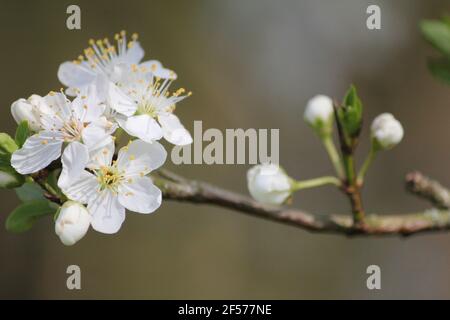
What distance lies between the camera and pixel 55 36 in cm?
281

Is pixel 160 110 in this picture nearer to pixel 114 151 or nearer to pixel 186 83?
pixel 114 151

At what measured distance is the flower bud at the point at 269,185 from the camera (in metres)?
1.00

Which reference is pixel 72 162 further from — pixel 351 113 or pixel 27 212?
pixel 351 113

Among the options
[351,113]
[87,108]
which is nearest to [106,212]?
[87,108]

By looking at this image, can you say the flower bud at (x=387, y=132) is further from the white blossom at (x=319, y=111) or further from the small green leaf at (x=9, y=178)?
the small green leaf at (x=9, y=178)

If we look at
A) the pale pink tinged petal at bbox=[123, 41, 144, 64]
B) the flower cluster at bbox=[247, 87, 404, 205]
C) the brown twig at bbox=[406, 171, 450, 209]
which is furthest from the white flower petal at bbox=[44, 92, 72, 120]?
the brown twig at bbox=[406, 171, 450, 209]

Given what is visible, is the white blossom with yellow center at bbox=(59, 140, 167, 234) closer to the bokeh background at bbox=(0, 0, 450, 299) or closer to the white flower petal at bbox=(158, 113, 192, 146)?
the white flower petal at bbox=(158, 113, 192, 146)

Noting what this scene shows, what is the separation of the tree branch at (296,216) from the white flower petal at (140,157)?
0.24 ft

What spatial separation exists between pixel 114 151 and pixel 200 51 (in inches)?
83.8

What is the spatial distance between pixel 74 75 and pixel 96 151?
24 centimetres

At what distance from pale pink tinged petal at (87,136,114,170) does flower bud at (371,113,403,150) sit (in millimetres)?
463

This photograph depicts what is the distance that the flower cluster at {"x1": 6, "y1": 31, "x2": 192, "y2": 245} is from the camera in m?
0.80
